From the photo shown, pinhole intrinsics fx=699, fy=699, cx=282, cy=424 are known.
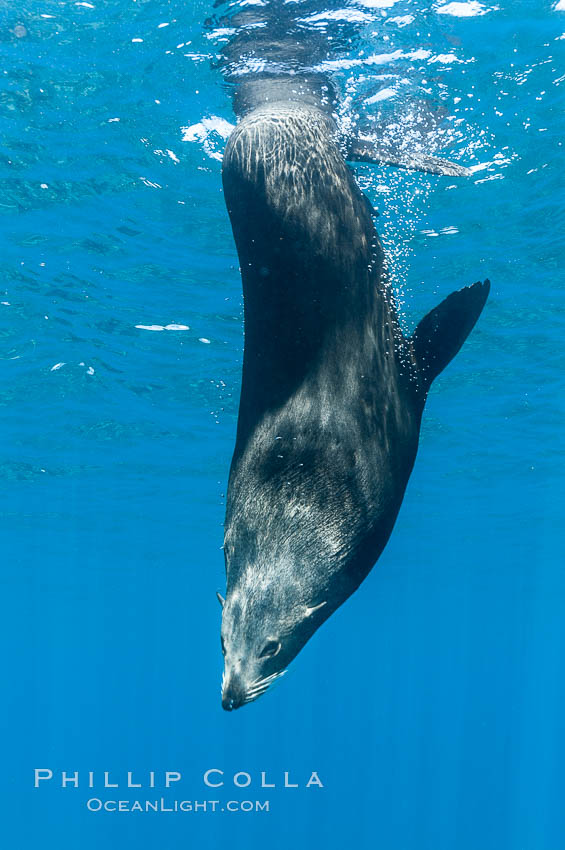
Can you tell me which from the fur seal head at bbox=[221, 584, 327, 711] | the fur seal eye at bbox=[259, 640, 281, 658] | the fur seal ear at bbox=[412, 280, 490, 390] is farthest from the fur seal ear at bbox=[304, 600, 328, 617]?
the fur seal ear at bbox=[412, 280, 490, 390]

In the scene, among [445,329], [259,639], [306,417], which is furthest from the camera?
[445,329]

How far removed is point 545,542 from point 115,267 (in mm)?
31487

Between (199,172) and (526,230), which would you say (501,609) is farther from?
(199,172)

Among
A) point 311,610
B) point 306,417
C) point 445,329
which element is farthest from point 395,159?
point 311,610

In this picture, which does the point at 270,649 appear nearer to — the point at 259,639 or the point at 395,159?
the point at 259,639

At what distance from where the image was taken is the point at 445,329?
302 centimetres

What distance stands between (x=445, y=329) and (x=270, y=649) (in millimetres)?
1541

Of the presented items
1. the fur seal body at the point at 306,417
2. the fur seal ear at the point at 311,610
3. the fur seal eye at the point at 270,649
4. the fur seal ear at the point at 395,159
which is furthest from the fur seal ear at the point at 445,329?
the fur seal ear at the point at 395,159

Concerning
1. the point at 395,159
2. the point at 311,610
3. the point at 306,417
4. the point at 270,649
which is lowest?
the point at 270,649

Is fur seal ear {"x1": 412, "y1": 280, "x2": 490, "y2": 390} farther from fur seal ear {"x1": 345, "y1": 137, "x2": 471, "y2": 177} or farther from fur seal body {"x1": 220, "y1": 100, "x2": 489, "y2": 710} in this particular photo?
fur seal ear {"x1": 345, "y1": 137, "x2": 471, "y2": 177}

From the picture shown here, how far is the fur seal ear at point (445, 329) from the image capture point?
3.01 m

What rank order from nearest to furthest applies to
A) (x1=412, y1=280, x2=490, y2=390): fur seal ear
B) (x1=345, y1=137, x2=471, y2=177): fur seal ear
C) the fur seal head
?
the fur seal head, (x1=412, y1=280, x2=490, y2=390): fur seal ear, (x1=345, y1=137, x2=471, y2=177): fur seal ear

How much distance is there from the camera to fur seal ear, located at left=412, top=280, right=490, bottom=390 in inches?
118

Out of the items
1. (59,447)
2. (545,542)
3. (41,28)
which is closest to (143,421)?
(59,447)
